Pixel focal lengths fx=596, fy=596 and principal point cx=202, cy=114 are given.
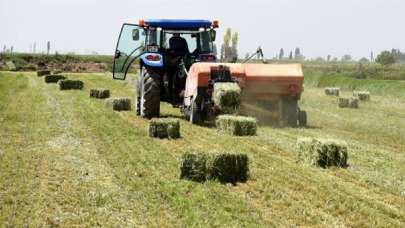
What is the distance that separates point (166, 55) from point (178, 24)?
0.90 metres

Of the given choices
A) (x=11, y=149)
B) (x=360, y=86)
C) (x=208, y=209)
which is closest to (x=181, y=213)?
(x=208, y=209)

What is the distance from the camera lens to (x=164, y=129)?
12.2 m

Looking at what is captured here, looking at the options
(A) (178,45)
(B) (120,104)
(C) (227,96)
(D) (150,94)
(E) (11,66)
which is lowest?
(B) (120,104)

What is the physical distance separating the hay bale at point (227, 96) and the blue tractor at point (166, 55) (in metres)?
2.61

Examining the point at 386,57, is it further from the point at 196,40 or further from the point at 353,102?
the point at 196,40

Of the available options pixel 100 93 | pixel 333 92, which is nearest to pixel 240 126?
pixel 100 93

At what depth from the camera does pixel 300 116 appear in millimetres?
15500

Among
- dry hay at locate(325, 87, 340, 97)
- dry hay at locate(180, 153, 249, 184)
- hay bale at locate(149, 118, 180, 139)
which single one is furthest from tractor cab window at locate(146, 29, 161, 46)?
dry hay at locate(325, 87, 340, 97)

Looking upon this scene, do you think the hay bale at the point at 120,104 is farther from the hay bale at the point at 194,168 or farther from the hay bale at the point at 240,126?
the hay bale at the point at 194,168

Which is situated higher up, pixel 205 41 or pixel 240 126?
pixel 205 41

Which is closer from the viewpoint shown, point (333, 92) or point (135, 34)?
point (135, 34)

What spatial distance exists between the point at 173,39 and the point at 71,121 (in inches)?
145

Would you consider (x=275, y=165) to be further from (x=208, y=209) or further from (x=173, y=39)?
(x=173, y=39)

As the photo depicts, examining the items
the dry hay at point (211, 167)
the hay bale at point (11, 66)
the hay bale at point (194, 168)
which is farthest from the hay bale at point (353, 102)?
the hay bale at point (11, 66)
